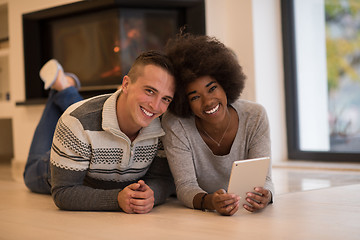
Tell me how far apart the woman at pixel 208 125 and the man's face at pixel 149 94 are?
0.08 meters

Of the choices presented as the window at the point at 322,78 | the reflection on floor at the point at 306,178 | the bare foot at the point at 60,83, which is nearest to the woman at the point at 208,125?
the reflection on floor at the point at 306,178

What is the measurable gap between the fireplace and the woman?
1.97m

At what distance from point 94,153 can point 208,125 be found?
49 cm

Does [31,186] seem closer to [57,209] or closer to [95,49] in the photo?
[57,209]

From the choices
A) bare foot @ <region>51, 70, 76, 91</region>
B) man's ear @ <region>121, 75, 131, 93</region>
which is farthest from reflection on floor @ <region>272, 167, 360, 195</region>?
bare foot @ <region>51, 70, 76, 91</region>

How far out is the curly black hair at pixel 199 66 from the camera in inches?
72.9

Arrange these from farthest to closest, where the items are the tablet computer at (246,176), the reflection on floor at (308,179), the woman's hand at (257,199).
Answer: the reflection on floor at (308,179)
the woman's hand at (257,199)
the tablet computer at (246,176)

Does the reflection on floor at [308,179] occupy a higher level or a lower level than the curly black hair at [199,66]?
lower

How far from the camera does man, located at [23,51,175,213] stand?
1808 millimetres

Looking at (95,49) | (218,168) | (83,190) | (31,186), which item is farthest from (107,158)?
(95,49)

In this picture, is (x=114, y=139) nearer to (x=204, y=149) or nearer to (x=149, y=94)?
(x=149, y=94)

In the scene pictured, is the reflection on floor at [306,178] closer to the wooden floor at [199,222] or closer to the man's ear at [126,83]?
the wooden floor at [199,222]

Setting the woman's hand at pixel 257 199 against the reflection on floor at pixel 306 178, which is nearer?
the woman's hand at pixel 257 199

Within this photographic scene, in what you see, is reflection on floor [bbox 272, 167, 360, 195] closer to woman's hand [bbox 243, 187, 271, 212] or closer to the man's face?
woman's hand [bbox 243, 187, 271, 212]
